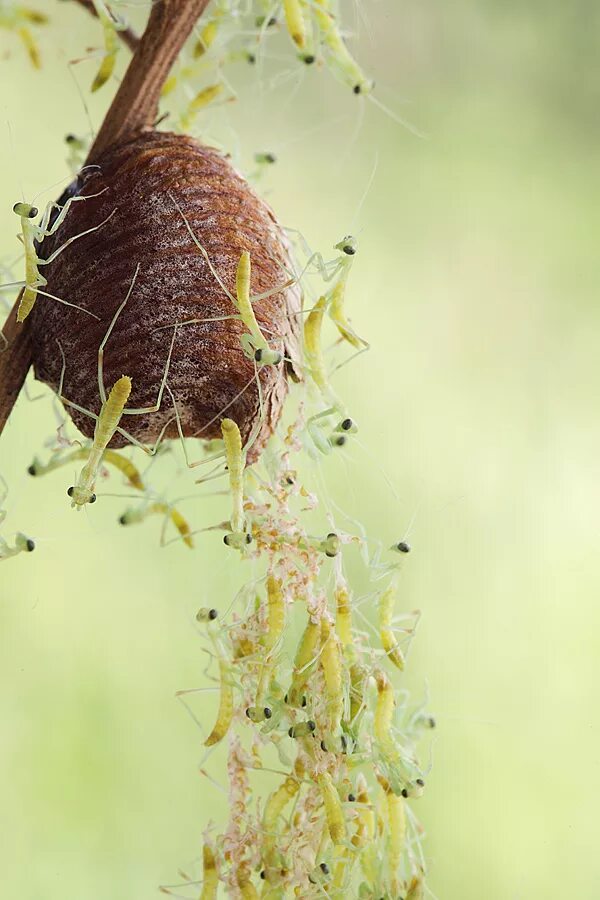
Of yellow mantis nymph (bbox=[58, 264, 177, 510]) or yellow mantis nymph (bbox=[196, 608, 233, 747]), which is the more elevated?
yellow mantis nymph (bbox=[58, 264, 177, 510])

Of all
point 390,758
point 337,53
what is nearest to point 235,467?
point 390,758

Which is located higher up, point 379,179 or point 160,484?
point 379,179

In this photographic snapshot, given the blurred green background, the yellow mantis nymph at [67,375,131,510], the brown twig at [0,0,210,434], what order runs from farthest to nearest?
the blurred green background
the brown twig at [0,0,210,434]
the yellow mantis nymph at [67,375,131,510]

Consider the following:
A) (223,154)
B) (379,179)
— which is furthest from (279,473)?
(379,179)

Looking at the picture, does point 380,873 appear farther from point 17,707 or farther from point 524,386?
point 524,386

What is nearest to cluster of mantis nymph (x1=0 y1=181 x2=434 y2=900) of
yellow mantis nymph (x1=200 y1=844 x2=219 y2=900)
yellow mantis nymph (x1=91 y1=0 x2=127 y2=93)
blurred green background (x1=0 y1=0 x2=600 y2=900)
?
yellow mantis nymph (x1=200 y1=844 x2=219 y2=900)

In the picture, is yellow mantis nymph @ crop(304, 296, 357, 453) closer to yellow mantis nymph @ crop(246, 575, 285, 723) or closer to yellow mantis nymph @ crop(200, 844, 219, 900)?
yellow mantis nymph @ crop(246, 575, 285, 723)

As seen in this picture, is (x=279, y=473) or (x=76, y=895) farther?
(x=76, y=895)
